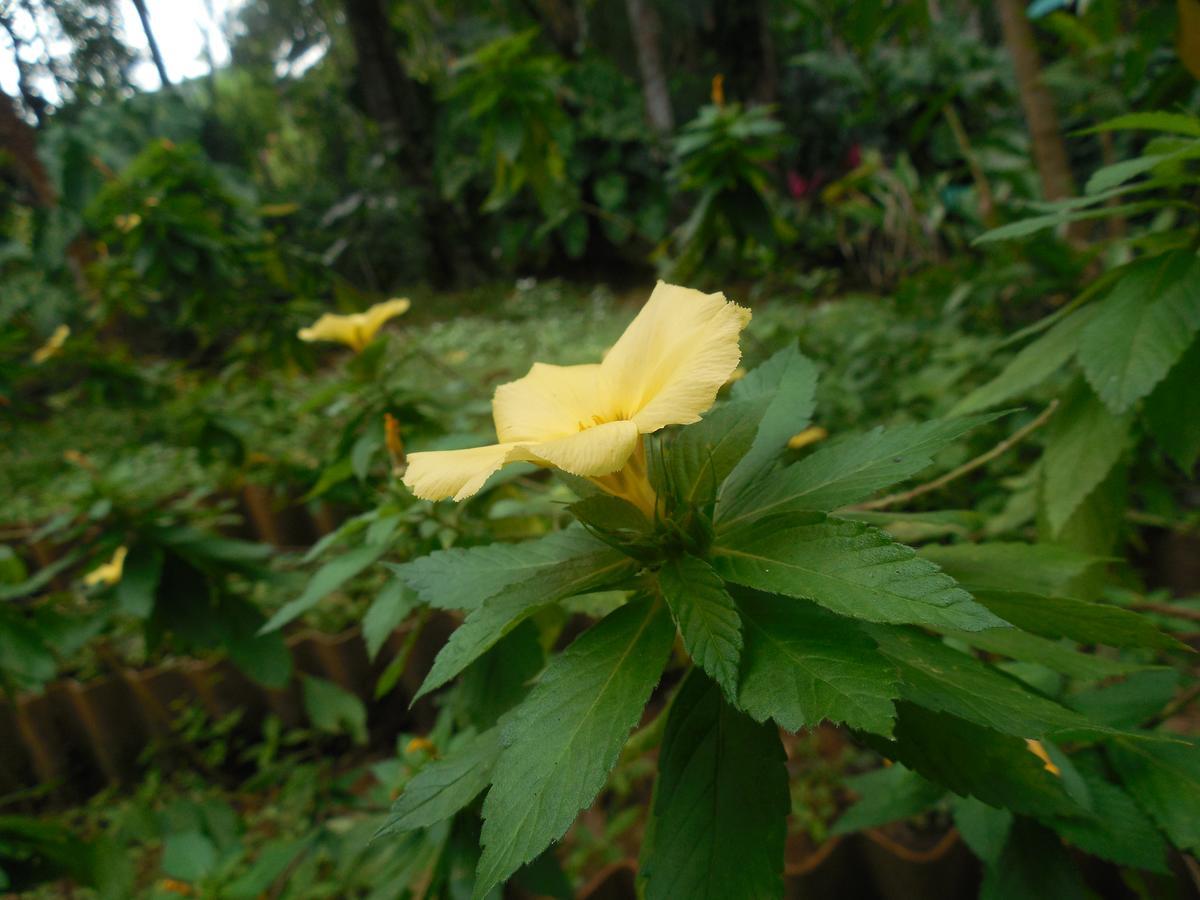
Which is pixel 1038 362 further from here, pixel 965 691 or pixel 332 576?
pixel 332 576

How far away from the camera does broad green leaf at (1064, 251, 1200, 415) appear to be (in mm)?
687

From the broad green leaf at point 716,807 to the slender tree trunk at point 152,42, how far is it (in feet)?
10.0

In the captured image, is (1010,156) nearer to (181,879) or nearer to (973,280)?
(973,280)

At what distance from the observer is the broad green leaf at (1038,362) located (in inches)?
32.0

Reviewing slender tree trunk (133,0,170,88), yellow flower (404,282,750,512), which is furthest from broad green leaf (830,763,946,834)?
slender tree trunk (133,0,170,88)

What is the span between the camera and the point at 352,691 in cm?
242

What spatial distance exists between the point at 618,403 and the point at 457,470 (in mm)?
161

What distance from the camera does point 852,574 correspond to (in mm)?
455

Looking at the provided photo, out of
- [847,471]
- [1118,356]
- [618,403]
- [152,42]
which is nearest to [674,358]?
[618,403]

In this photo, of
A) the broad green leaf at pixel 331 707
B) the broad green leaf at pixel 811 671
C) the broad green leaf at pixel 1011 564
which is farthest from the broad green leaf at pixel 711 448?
the broad green leaf at pixel 331 707

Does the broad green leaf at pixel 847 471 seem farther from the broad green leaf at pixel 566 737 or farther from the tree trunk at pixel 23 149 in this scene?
the tree trunk at pixel 23 149

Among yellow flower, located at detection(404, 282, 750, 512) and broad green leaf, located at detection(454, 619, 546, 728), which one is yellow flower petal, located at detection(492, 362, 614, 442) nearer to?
yellow flower, located at detection(404, 282, 750, 512)

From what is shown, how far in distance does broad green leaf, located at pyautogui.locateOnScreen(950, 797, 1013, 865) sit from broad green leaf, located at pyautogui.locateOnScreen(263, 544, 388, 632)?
2.62 feet

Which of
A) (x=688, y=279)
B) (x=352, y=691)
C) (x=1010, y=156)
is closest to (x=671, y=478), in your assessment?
(x=688, y=279)
